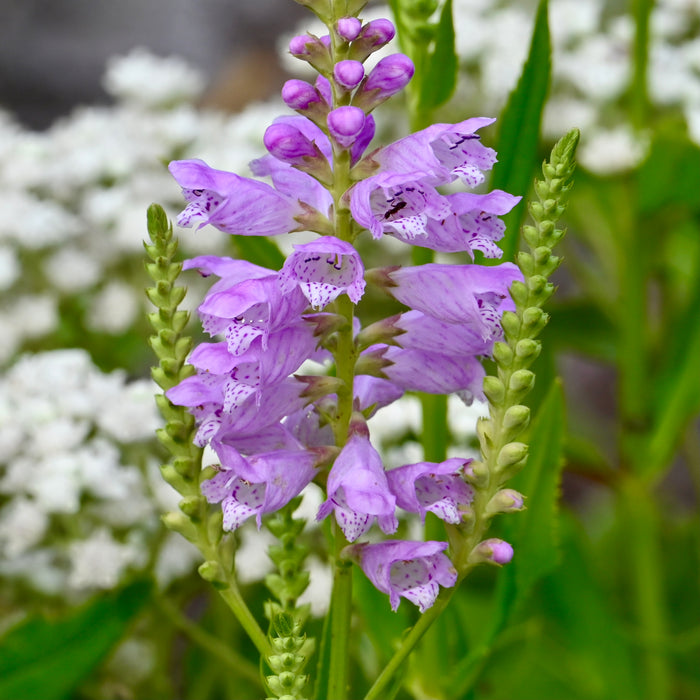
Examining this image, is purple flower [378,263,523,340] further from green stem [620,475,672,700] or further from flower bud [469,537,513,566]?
green stem [620,475,672,700]

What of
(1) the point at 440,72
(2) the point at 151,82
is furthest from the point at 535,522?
(2) the point at 151,82

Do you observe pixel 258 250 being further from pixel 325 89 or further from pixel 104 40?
pixel 104 40

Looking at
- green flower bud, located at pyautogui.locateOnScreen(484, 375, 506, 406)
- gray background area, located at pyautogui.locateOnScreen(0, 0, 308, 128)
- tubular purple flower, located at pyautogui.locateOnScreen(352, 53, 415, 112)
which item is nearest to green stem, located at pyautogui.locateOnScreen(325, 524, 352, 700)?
green flower bud, located at pyautogui.locateOnScreen(484, 375, 506, 406)

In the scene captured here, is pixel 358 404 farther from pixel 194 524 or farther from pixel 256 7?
pixel 256 7

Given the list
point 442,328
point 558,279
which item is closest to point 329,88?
point 442,328

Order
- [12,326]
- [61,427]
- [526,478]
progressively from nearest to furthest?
[526,478], [61,427], [12,326]

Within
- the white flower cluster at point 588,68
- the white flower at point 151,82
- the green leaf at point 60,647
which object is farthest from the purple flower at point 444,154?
the white flower at point 151,82
